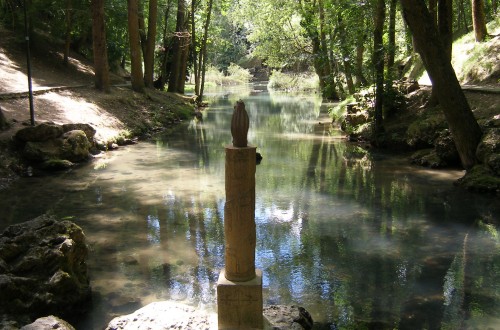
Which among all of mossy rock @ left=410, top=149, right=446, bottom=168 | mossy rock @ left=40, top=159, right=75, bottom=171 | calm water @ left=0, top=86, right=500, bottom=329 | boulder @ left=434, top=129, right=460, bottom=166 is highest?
boulder @ left=434, top=129, right=460, bottom=166

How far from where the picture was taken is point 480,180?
11.3 m

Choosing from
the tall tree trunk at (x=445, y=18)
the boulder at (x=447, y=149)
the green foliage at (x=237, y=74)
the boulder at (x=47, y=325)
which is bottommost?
the boulder at (x=47, y=325)

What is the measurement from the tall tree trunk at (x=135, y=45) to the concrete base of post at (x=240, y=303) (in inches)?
868

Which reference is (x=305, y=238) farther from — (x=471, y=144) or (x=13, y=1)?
(x=13, y=1)

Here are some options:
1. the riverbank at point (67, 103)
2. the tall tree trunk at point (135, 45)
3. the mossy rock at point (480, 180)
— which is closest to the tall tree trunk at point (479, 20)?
the mossy rock at point (480, 180)

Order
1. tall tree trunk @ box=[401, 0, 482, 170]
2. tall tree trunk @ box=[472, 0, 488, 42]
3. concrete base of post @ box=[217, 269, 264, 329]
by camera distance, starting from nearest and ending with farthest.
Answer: concrete base of post @ box=[217, 269, 264, 329] < tall tree trunk @ box=[401, 0, 482, 170] < tall tree trunk @ box=[472, 0, 488, 42]

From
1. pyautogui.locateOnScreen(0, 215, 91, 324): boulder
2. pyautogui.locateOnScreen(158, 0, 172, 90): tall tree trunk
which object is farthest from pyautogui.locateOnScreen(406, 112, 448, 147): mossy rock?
pyautogui.locateOnScreen(158, 0, 172, 90): tall tree trunk

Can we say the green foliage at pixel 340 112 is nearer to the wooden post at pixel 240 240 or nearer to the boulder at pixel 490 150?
the boulder at pixel 490 150

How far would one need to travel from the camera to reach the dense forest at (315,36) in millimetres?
11766

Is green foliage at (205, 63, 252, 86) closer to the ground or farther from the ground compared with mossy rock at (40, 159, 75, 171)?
farther from the ground

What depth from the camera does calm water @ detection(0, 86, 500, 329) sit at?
20.2 feet

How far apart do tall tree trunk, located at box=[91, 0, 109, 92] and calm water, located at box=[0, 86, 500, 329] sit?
8154mm

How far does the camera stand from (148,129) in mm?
22250

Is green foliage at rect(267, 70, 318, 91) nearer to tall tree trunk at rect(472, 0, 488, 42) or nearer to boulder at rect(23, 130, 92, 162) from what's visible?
tall tree trunk at rect(472, 0, 488, 42)
